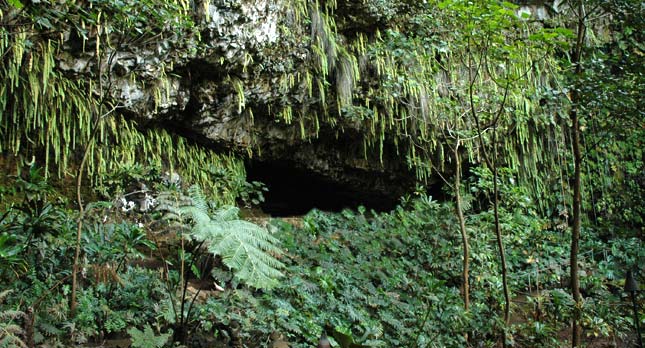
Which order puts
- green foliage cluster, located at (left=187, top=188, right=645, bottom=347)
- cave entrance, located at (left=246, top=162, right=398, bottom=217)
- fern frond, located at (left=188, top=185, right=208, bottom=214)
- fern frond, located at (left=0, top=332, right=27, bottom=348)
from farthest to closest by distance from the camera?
1. cave entrance, located at (left=246, top=162, right=398, bottom=217)
2. green foliage cluster, located at (left=187, top=188, right=645, bottom=347)
3. fern frond, located at (left=188, top=185, right=208, bottom=214)
4. fern frond, located at (left=0, top=332, right=27, bottom=348)

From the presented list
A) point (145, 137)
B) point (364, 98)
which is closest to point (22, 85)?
point (145, 137)

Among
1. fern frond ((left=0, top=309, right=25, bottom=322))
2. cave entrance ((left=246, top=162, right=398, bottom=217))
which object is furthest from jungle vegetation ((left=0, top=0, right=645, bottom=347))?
cave entrance ((left=246, top=162, right=398, bottom=217))

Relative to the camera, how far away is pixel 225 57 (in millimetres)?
5832

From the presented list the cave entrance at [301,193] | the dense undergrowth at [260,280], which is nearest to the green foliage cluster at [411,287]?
the dense undergrowth at [260,280]

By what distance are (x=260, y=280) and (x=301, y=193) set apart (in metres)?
6.66

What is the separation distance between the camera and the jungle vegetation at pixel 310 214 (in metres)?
3.18

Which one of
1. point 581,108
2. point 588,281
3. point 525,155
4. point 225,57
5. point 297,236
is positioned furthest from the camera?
point 525,155

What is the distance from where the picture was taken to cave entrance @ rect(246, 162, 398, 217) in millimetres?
8273

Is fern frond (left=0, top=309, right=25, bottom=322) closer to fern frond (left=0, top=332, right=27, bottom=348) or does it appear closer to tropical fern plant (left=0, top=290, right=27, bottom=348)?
tropical fern plant (left=0, top=290, right=27, bottom=348)

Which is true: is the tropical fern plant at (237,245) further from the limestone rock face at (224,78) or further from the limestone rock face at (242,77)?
the limestone rock face at (224,78)

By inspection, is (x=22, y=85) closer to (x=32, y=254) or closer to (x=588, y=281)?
(x=32, y=254)

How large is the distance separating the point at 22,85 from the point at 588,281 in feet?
22.8

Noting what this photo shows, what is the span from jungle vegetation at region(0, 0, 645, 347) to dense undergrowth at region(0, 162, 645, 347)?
0.07 feet

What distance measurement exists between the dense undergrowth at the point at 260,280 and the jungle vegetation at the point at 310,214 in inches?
0.8
